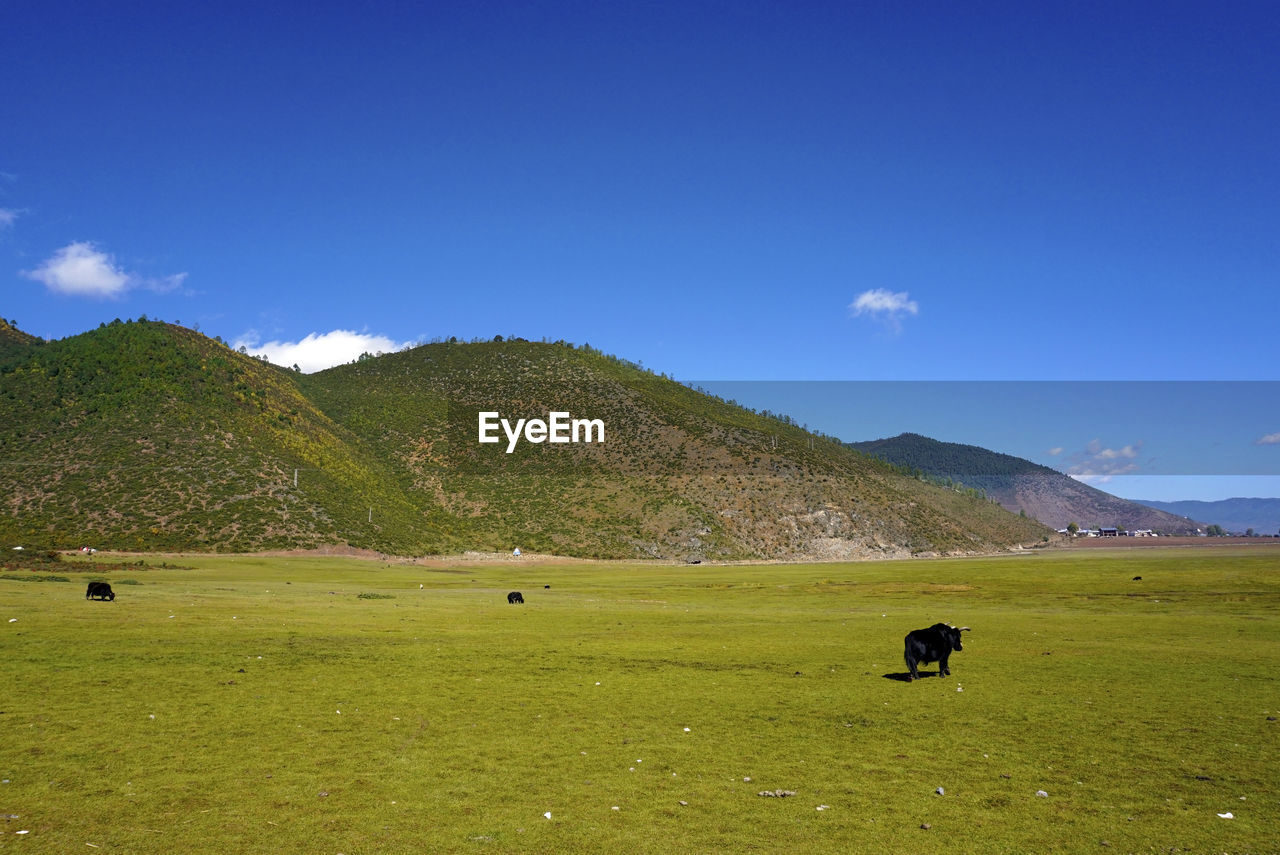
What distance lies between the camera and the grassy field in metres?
9.22

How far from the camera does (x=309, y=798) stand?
10.2 metres

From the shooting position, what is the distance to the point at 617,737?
1352 centimetres

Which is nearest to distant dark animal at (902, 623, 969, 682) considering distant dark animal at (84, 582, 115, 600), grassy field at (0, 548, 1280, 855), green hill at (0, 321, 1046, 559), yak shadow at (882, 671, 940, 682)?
yak shadow at (882, 671, 940, 682)

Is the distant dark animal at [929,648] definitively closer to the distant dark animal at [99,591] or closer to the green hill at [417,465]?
the distant dark animal at [99,591]

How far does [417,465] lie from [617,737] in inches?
5239

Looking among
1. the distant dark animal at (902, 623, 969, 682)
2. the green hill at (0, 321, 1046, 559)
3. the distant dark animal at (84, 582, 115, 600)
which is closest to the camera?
the distant dark animal at (902, 623, 969, 682)

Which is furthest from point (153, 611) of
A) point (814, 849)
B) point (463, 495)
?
point (463, 495)

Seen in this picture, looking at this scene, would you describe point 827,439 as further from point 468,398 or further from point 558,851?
point 558,851

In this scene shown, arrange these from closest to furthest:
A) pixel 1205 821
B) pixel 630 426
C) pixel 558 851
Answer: pixel 558 851
pixel 1205 821
pixel 630 426

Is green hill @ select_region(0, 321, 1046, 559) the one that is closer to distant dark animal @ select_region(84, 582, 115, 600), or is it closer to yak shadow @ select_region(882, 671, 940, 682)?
distant dark animal @ select_region(84, 582, 115, 600)

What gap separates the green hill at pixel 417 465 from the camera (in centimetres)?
9150

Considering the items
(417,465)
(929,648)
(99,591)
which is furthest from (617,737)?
(417,465)

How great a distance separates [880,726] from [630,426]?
135m

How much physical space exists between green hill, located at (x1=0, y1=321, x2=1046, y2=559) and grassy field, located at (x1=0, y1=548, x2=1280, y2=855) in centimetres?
6978
